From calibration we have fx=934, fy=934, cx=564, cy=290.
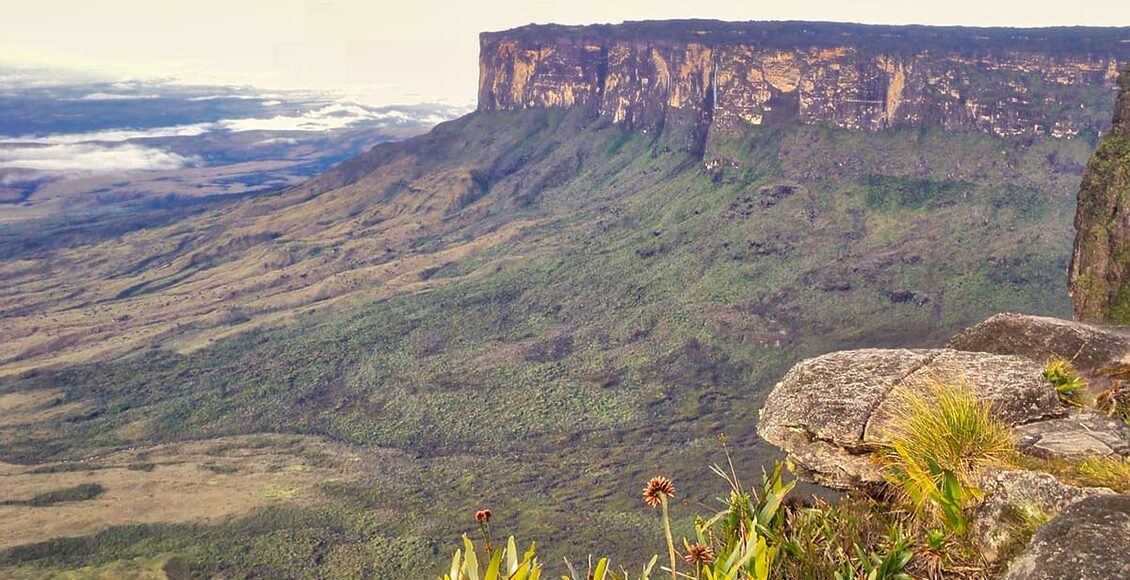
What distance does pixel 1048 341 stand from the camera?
1355cm

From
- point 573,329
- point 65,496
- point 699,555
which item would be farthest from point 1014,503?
point 573,329

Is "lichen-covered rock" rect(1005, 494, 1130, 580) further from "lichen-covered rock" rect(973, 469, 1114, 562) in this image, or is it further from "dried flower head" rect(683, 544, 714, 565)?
"dried flower head" rect(683, 544, 714, 565)

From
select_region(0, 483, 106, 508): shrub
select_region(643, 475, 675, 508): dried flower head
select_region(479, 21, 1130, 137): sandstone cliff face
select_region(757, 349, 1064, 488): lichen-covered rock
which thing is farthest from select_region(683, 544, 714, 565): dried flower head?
select_region(479, 21, 1130, 137): sandstone cliff face

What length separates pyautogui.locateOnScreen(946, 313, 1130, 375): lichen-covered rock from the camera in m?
13.2

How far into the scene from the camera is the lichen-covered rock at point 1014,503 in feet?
24.2

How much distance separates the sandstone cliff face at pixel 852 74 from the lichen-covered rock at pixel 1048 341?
3182 inches

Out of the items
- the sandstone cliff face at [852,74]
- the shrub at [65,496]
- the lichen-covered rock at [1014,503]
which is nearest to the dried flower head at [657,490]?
the lichen-covered rock at [1014,503]

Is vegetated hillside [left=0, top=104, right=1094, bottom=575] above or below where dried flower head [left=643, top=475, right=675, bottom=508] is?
below

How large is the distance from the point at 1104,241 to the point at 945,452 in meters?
30.2

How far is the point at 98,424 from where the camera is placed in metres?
77.0

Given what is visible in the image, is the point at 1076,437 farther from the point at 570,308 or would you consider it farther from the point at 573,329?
the point at 570,308

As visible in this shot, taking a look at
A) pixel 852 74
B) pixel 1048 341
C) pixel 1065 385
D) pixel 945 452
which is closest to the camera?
pixel 945 452

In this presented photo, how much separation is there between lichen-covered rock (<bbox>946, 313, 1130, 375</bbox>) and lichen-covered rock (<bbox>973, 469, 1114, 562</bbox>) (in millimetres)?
5597

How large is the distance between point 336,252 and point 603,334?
50.0 meters
